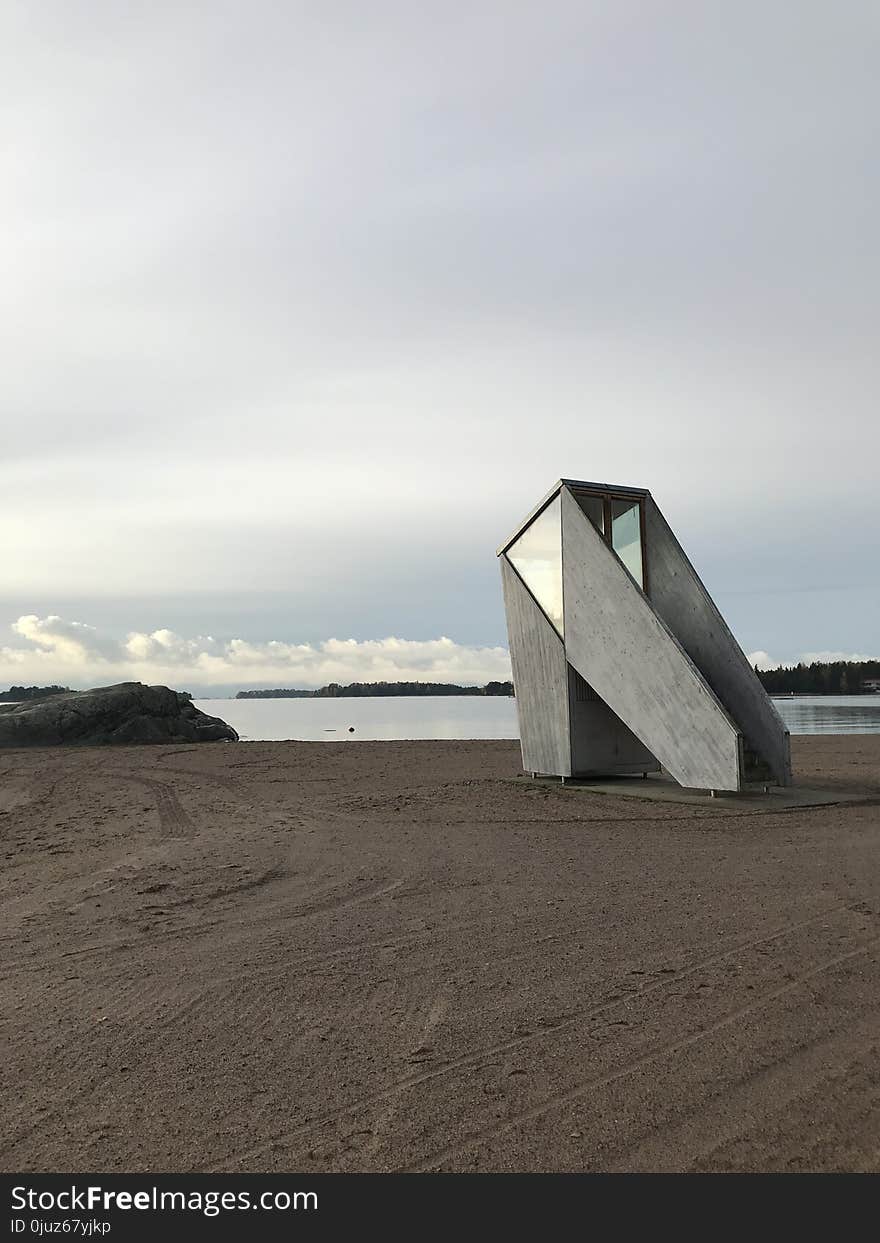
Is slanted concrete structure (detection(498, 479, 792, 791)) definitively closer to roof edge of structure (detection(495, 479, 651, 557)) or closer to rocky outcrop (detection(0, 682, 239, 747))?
roof edge of structure (detection(495, 479, 651, 557))

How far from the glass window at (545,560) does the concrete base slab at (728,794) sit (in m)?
2.23

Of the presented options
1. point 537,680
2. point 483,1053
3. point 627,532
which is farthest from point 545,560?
point 483,1053

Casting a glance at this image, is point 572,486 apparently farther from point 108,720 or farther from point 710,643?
point 108,720

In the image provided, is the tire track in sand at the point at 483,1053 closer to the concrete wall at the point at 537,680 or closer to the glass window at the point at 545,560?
the concrete wall at the point at 537,680

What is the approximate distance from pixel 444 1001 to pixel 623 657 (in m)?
7.65

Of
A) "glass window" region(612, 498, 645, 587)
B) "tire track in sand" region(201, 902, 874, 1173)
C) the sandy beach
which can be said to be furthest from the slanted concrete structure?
"tire track in sand" region(201, 902, 874, 1173)

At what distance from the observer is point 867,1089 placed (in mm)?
2957

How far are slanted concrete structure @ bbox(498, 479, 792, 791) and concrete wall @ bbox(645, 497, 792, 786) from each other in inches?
0.6

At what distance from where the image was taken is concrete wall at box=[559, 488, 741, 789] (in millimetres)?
10188

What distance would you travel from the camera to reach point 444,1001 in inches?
153

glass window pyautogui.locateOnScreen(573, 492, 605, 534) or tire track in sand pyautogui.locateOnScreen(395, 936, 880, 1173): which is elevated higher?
glass window pyautogui.locateOnScreen(573, 492, 605, 534)

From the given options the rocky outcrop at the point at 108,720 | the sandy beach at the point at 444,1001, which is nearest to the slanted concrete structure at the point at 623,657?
the sandy beach at the point at 444,1001

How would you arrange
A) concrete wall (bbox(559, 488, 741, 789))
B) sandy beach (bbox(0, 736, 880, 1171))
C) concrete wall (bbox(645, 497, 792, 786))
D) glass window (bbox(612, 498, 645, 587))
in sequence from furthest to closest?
glass window (bbox(612, 498, 645, 587)) → concrete wall (bbox(645, 497, 792, 786)) → concrete wall (bbox(559, 488, 741, 789)) → sandy beach (bbox(0, 736, 880, 1171))
